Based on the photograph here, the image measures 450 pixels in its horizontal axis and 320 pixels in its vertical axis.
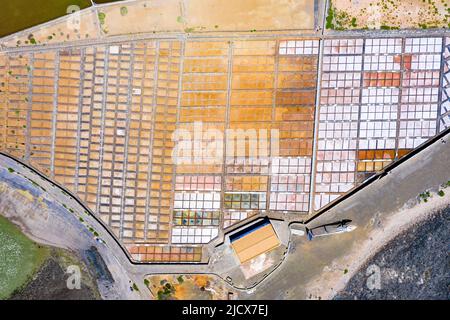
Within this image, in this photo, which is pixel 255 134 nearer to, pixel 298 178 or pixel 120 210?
pixel 298 178

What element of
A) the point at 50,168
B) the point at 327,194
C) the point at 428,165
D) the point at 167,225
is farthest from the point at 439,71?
the point at 50,168

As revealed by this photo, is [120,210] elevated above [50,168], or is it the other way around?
[50,168]

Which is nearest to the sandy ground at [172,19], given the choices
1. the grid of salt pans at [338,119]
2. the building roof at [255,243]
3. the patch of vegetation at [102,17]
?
the patch of vegetation at [102,17]

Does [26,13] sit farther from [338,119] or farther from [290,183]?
[338,119]

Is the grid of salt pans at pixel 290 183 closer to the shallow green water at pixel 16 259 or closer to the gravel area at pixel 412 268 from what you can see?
the gravel area at pixel 412 268

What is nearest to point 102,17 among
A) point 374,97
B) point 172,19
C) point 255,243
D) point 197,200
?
point 172,19
